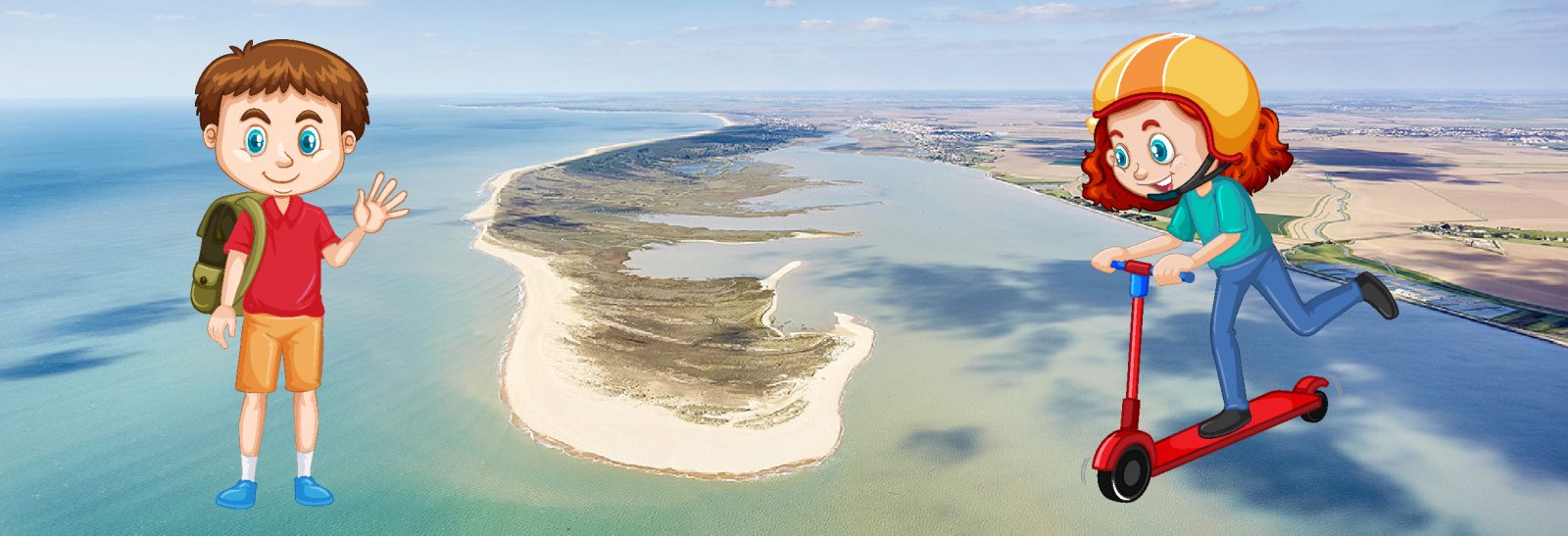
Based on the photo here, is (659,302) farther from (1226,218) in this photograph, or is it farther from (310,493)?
(1226,218)

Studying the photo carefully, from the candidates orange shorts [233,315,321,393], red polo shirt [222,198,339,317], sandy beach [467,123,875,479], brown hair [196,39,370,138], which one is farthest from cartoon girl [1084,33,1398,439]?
sandy beach [467,123,875,479]

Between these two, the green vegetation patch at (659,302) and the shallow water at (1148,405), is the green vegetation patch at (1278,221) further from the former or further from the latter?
the green vegetation patch at (659,302)

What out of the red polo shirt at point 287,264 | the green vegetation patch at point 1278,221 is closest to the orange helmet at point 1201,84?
the red polo shirt at point 287,264

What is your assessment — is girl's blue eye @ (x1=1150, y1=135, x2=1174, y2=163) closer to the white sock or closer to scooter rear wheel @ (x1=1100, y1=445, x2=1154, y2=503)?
scooter rear wheel @ (x1=1100, y1=445, x2=1154, y2=503)

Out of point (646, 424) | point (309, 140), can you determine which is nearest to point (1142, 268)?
point (309, 140)

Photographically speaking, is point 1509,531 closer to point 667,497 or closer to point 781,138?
point 667,497

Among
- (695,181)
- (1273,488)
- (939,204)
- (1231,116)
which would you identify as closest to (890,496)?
(1273,488)
